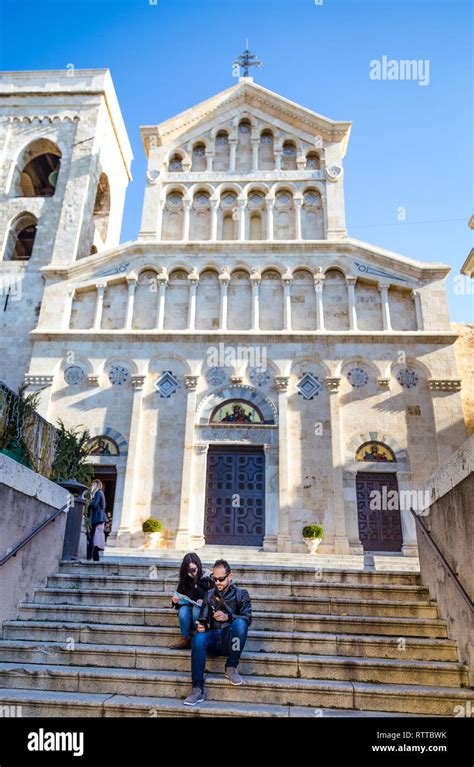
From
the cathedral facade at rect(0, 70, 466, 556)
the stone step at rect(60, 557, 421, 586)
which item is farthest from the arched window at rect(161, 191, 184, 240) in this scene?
the stone step at rect(60, 557, 421, 586)

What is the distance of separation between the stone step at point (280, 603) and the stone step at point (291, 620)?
23 centimetres

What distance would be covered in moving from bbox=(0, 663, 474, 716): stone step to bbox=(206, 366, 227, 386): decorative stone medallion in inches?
512

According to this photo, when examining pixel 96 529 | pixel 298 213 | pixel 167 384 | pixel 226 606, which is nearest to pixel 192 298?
pixel 167 384

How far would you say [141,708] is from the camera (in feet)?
17.4

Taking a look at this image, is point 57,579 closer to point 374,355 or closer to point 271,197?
point 374,355

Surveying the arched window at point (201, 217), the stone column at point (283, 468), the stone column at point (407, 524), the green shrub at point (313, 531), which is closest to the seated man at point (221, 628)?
the green shrub at point (313, 531)

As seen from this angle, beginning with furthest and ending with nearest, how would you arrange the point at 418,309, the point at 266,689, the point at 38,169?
the point at 38,169 < the point at 418,309 < the point at 266,689

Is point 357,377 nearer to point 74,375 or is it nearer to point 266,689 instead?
point 74,375

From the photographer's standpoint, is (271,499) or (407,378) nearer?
(271,499)

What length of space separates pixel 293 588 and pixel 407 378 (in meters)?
12.0

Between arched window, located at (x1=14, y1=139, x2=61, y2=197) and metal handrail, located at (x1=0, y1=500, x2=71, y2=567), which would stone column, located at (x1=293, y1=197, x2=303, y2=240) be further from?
metal handrail, located at (x1=0, y1=500, x2=71, y2=567)

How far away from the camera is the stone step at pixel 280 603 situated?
718 centimetres

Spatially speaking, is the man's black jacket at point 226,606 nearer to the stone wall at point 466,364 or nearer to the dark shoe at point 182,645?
the dark shoe at point 182,645
